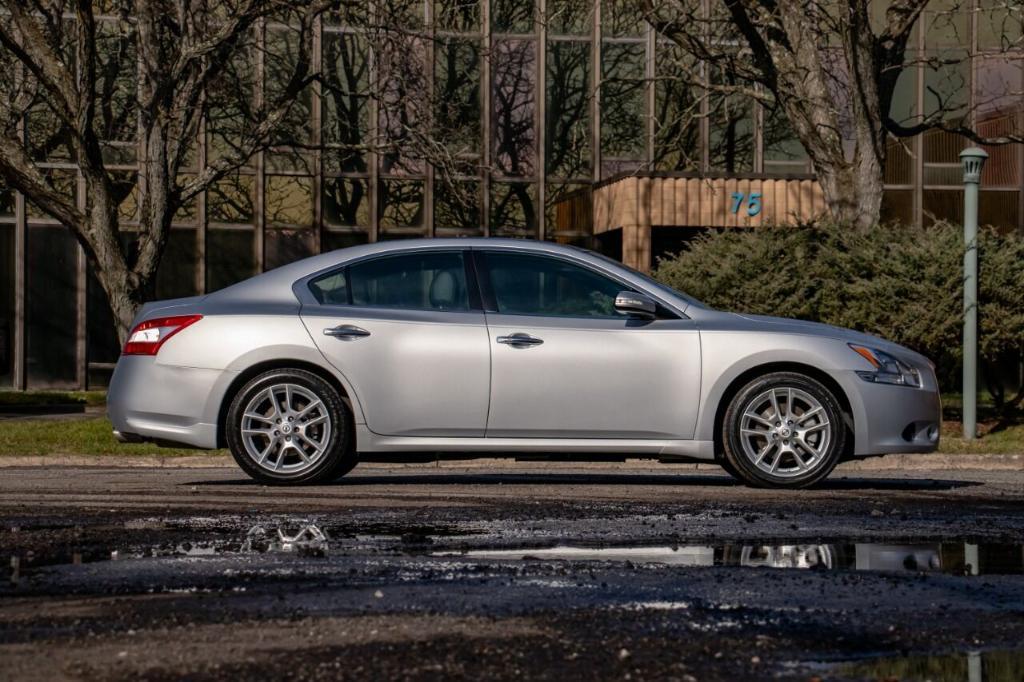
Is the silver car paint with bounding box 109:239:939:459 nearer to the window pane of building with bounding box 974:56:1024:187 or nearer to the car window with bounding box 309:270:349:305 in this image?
the car window with bounding box 309:270:349:305

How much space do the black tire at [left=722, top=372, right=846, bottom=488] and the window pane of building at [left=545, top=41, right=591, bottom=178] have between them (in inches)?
733

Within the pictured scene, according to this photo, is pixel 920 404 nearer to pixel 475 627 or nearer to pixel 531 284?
pixel 531 284

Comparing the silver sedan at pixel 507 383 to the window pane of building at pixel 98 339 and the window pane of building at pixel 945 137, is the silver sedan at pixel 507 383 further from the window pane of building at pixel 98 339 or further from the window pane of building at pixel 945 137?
the window pane of building at pixel 945 137

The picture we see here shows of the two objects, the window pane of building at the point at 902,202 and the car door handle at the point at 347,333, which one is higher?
the window pane of building at the point at 902,202

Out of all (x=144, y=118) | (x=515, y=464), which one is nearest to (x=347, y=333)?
(x=515, y=464)

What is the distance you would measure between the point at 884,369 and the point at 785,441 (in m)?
0.78

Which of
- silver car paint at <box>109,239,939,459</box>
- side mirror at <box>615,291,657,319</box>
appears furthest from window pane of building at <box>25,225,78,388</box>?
side mirror at <box>615,291,657,319</box>

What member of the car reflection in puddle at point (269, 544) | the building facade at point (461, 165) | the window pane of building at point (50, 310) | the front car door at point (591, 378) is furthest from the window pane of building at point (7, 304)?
the car reflection in puddle at point (269, 544)

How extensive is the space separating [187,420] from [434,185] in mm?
18526

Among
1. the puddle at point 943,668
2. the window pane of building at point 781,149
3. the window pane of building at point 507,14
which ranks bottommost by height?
the puddle at point 943,668

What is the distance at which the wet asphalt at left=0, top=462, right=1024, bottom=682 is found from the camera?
171 inches

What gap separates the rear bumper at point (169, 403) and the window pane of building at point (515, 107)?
60.4 feet

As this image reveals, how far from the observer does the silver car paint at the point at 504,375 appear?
31.1 feet

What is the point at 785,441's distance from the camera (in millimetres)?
9594
